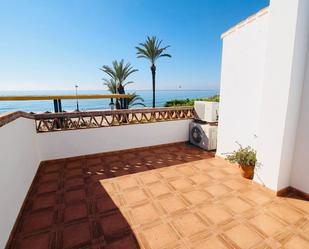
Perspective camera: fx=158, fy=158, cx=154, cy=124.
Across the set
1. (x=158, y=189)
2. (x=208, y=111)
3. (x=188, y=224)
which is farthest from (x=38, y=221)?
(x=208, y=111)

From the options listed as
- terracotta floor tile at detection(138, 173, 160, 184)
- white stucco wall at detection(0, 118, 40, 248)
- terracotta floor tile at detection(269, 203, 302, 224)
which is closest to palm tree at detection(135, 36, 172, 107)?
terracotta floor tile at detection(138, 173, 160, 184)

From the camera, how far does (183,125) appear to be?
5.12m

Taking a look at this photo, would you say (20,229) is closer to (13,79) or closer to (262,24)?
(262,24)

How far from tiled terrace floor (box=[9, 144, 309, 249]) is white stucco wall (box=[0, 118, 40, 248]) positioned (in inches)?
7.7

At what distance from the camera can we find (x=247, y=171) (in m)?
2.89

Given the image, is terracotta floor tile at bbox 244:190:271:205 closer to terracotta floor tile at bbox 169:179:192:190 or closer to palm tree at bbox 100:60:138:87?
terracotta floor tile at bbox 169:179:192:190

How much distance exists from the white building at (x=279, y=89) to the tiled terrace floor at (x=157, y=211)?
504 mm

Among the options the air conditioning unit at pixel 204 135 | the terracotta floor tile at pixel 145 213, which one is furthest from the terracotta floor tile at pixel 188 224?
the air conditioning unit at pixel 204 135

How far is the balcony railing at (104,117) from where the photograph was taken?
3693mm

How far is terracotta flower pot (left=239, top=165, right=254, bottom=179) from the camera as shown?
285 centimetres

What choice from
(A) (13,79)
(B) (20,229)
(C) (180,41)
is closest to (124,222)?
(B) (20,229)

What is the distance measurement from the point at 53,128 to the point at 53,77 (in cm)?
3854

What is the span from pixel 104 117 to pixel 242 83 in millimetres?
3323

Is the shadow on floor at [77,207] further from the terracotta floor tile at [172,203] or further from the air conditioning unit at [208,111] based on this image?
the air conditioning unit at [208,111]
